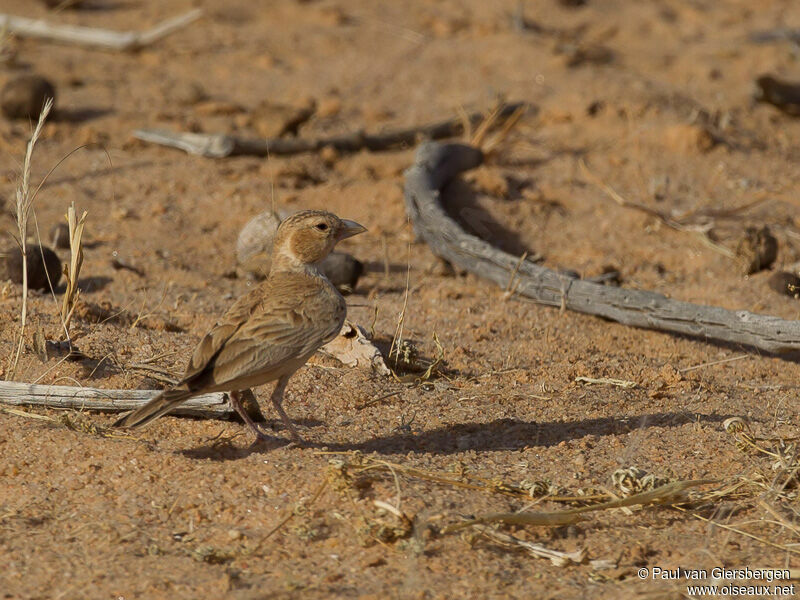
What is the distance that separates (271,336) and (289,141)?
4719 mm

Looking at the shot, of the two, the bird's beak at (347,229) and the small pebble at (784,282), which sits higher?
the bird's beak at (347,229)

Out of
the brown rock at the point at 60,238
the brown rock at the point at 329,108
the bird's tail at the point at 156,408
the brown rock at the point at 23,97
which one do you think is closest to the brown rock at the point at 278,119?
the brown rock at the point at 329,108

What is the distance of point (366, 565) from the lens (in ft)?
11.8

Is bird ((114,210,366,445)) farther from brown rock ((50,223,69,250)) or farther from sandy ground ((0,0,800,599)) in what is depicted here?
brown rock ((50,223,69,250))

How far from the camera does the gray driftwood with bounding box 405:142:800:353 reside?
5.54 metres

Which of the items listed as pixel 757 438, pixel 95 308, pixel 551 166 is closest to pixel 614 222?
pixel 551 166

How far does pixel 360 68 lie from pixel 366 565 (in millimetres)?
7903

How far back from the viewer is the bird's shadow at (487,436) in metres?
4.44

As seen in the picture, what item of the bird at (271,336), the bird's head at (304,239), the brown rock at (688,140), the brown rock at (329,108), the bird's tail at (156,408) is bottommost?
the brown rock at (329,108)

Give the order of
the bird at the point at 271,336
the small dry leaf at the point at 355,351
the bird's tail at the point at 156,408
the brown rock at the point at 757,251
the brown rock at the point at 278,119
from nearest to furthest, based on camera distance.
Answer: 1. the bird's tail at the point at 156,408
2. the bird at the point at 271,336
3. the small dry leaf at the point at 355,351
4. the brown rock at the point at 757,251
5. the brown rock at the point at 278,119

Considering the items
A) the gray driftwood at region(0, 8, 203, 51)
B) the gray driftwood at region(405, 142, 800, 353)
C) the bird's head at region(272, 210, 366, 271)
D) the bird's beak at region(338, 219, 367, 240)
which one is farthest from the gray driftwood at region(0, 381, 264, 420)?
the gray driftwood at region(0, 8, 203, 51)

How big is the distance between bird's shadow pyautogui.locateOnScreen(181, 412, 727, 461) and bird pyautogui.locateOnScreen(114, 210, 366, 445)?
18 centimetres

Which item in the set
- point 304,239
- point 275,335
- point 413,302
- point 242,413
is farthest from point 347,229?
point 413,302

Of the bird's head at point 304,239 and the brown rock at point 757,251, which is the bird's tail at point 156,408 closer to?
the bird's head at point 304,239
